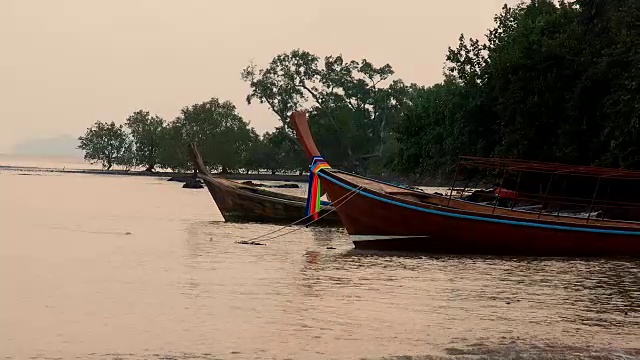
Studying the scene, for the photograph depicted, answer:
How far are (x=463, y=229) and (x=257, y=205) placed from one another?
10.6 metres

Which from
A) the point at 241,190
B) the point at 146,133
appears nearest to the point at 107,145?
the point at 146,133

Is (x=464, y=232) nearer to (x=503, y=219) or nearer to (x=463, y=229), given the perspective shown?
(x=463, y=229)

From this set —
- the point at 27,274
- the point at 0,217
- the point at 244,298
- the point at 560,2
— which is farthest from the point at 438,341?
the point at 560,2

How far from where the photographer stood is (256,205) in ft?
88.3

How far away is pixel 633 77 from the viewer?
2442 centimetres

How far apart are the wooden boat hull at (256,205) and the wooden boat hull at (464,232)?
8.17 m

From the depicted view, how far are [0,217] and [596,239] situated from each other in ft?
67.9

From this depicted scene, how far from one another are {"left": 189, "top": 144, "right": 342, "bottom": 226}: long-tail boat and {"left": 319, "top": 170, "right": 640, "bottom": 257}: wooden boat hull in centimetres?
760

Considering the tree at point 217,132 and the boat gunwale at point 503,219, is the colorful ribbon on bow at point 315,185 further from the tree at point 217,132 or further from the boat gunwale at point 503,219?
the tree at point 217,132

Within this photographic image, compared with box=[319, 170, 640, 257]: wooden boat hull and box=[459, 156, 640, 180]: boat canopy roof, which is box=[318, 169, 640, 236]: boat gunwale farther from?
box=[459, 156, 640, 180]: boat canopy roof

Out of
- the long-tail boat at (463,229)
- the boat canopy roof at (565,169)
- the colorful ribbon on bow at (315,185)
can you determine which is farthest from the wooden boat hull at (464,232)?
the boat canopy roof at (565,169)

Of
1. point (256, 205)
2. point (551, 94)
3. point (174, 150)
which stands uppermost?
point (551, 94)

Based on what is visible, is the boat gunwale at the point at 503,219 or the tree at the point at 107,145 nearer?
the boat gunwale at the point at 503,219

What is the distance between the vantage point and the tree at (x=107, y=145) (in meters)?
135
